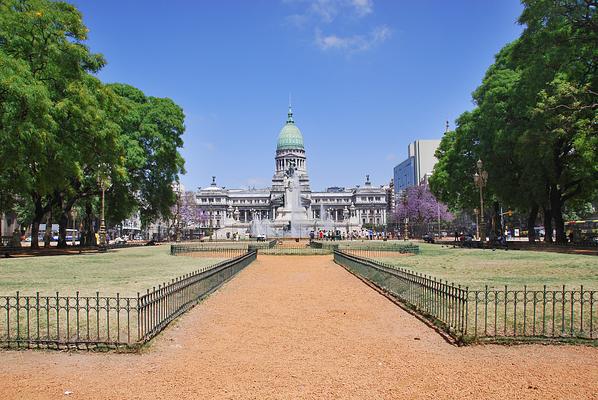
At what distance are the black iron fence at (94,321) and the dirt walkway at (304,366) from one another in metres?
0.35

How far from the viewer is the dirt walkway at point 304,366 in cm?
767

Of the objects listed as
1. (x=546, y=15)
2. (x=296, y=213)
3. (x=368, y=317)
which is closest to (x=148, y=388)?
(x=368, y=317)

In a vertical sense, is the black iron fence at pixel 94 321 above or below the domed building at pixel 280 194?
below

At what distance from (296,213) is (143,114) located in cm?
3591

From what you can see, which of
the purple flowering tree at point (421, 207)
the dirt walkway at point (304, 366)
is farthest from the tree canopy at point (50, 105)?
the purple flowering tree at point (421, 207)

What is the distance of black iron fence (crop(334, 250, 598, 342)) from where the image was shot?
10.2 metres

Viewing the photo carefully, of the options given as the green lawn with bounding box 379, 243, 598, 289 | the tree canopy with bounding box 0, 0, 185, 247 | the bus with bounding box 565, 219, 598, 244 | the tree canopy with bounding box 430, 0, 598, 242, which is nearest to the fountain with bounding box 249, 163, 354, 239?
the tree canopy with bounding box 430, 0, 598, 242

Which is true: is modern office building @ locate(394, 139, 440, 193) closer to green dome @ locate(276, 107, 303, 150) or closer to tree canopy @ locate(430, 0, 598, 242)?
green dome @ locate(276, 107, 303, 150)

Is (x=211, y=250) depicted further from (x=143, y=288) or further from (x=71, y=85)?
(x=143, y=288)

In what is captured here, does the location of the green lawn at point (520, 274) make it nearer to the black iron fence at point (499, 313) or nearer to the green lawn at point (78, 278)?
the black iron fence at point (499, 313)

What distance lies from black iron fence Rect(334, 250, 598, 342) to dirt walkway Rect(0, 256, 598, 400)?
45 cm

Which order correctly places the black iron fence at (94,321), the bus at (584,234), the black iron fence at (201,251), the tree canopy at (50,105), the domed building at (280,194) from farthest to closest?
the domed building at (280,194)
the bus at (584,234)
the black iron fence at (201,251)
the tree canopy at (50,105)
the black iron fence at (94,321)

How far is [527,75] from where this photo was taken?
3266cm

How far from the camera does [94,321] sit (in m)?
11.8
